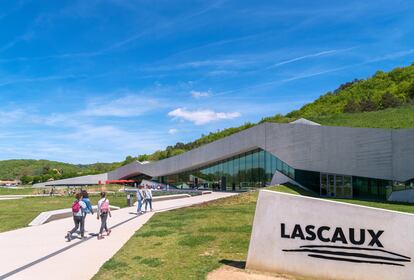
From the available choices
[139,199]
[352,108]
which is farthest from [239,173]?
[352,108]

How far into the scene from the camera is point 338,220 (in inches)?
305

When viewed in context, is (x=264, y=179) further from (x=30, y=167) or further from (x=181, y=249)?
(x=30, y=167)

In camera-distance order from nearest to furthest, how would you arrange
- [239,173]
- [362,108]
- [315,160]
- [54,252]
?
[54,252] < [315,160] < [239,173] < [362,108]

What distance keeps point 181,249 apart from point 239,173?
3438 cm

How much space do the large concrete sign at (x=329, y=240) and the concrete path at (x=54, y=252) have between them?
3.83 m

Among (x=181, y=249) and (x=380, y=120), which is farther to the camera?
(x=380, y=120)

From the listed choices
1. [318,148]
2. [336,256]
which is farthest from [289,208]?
[318,148]

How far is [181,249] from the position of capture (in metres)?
10.4

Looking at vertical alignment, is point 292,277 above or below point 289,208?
below

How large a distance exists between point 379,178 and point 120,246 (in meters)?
23.5

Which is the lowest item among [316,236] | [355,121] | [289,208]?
[316,236]

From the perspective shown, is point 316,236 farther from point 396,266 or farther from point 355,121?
point 355,121

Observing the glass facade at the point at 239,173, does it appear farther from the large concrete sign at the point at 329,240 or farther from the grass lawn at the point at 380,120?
the large concrete sign at the point at 329,240

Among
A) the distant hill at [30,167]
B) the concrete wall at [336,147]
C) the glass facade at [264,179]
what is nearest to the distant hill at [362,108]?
the glass facade at [264,179]
